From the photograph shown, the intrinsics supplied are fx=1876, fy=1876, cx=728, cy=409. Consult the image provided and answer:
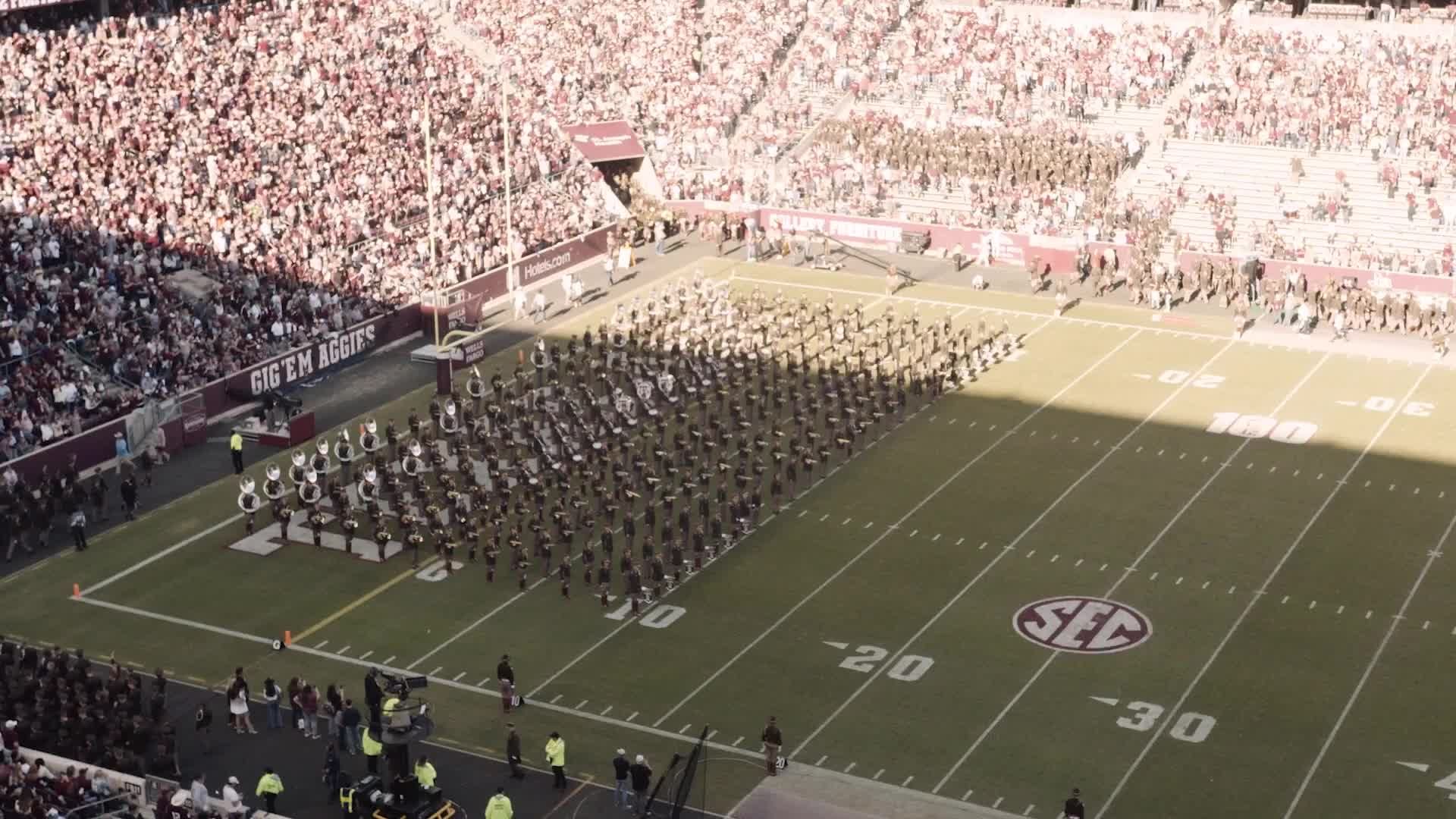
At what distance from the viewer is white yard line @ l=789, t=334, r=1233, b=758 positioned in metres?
29.2

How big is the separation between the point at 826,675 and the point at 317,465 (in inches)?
511

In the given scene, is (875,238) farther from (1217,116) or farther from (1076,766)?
(1076,766)

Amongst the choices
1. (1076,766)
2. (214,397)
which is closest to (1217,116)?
(214,397)

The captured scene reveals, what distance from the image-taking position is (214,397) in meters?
43.1

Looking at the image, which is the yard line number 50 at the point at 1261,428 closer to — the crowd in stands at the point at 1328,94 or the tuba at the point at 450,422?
the tuba at the point at 450,422

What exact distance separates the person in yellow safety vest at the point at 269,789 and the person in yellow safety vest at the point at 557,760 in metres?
3.76

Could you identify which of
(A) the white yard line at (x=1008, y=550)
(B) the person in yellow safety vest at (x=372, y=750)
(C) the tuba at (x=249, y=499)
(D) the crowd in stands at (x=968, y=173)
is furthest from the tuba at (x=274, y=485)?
(D) the crowd in stands at (x=968, y=173)

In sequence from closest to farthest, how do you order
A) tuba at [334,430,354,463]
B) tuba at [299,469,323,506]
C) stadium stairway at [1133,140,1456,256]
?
tuba at [299,469,323,506], tuba at [334,430,354,463], stadium stairway at [1133,140,1456,256]

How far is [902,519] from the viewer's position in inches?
1468

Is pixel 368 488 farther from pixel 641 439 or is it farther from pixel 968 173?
pixel 968 173

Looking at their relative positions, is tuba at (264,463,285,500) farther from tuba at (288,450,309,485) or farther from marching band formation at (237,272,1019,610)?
tuba at (288,450,309,485)

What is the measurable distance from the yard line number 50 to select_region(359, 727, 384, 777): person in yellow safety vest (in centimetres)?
2272

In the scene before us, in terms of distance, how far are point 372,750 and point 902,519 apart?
13.9m

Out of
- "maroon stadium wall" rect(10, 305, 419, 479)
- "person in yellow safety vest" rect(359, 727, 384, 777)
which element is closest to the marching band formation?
"maroon stadium wall" rect(10, 305, 419, 479)
